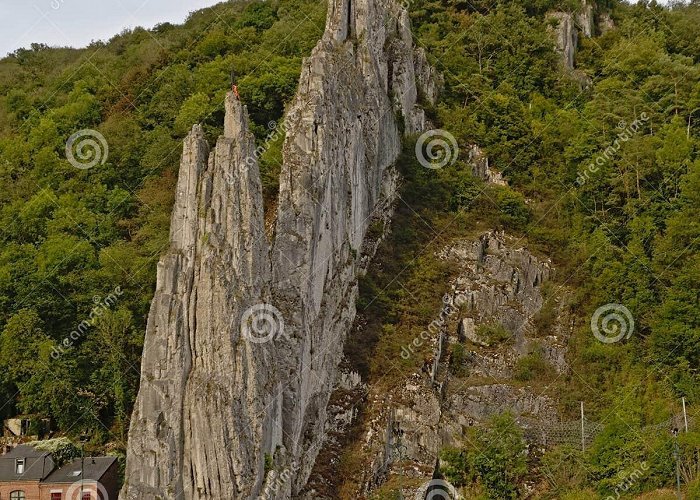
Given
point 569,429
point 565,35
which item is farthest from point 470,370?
point 565,35

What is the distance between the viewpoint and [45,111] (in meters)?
86.9

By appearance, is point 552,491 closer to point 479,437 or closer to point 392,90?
point 479,437

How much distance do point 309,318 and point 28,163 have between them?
107 ft

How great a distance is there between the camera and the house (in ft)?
179

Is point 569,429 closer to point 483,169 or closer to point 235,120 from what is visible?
point 235,120

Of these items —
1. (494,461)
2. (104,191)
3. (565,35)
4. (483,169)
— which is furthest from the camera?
(565,35)

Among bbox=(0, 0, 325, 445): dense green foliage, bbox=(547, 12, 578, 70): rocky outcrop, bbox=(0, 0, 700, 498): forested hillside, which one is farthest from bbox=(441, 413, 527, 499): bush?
bbox=(547, 12, 578, 70): rocky outcrop

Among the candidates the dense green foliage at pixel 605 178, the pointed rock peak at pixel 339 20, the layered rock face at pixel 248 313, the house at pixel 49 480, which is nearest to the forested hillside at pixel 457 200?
the dense green foliage at pixel 605 178

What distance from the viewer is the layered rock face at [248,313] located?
4747 centimetres

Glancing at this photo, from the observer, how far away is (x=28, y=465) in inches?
2174

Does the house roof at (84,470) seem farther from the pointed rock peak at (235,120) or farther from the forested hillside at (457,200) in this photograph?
the pointed rock peak at (235,120)

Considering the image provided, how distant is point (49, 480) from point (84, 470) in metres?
1.51

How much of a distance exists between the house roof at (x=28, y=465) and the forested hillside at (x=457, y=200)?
16.3 feet

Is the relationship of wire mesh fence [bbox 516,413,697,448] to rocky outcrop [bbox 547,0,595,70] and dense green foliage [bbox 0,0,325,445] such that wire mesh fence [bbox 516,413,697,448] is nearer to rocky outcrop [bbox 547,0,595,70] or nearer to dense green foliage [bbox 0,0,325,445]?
dense green foliage [bbox 0,0,325,445]
